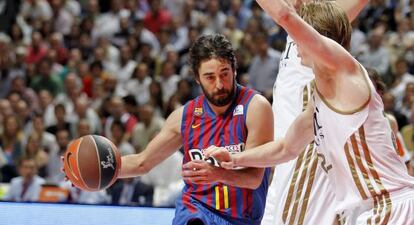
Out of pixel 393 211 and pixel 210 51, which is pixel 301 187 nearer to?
pixel 210 51

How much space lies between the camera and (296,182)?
5.61 meters

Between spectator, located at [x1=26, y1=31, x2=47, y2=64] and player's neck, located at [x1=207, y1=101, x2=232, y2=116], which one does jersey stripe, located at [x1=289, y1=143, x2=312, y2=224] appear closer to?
player's neck, located at [x1=207, y1=101, x2=232, y2=116]

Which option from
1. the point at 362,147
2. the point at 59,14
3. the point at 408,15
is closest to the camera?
the point at 362,147

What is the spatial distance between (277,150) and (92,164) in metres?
1.20

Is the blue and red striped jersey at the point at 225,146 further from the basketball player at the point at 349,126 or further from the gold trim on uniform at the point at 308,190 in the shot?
the basketball player at the point at 349,126

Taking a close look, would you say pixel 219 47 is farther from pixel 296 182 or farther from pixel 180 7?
pixel 180 7

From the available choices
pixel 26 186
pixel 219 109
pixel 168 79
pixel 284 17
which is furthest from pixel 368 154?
pixel 168 79

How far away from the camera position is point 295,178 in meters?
5.61

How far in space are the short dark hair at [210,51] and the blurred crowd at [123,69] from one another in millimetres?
5058

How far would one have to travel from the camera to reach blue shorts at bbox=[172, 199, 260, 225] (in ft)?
17.5

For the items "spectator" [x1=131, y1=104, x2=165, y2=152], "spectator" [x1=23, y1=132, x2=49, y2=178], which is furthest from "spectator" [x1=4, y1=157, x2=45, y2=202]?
"spectator" [x1=131, y1=104, x2=165, y2=152]

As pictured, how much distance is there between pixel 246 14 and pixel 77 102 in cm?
463

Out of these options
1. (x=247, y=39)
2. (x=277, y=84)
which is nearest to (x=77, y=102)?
(x=247, y=39)

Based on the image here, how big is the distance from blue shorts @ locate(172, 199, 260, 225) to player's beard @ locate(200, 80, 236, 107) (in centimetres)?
64
